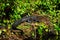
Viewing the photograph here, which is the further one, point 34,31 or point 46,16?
point 46,16

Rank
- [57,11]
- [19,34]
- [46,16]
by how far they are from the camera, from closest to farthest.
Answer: [19,34], [46,16], [57,11]

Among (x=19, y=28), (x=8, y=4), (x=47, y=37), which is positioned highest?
(x=8, y=4)

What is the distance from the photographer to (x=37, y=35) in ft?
29.0

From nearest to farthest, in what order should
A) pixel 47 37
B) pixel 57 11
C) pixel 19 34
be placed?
pixel 19 34 → pixel 47 37 → pixel 57 11

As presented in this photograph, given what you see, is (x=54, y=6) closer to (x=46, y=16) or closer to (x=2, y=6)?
(x=46, y=16)

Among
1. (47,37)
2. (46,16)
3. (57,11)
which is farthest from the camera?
(57,11)

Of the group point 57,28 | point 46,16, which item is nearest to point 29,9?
point 46,16

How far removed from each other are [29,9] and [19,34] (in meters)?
1.88

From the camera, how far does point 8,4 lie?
9555 millimetres

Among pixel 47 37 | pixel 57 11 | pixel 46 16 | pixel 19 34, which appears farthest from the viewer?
pixel 57 11

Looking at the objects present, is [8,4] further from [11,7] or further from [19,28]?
[19,28]

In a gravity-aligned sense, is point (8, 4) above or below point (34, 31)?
above

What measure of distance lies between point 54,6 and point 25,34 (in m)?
2.70

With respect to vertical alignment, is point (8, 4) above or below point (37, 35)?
above
